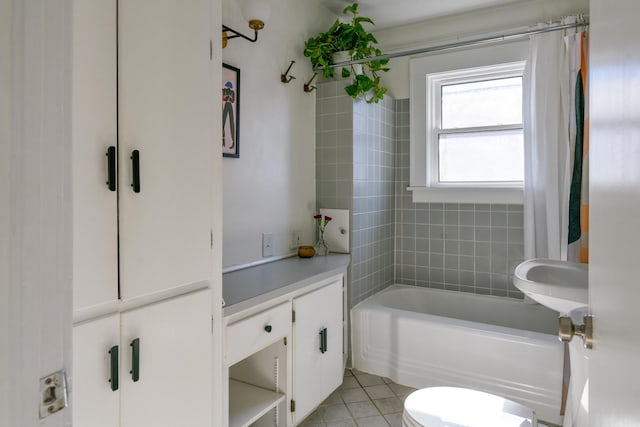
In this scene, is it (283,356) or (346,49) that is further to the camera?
(346,49)

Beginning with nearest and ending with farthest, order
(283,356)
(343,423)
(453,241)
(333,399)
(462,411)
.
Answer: (462,411) < (283,356) < (343,423) < (333,399) < (453,241)

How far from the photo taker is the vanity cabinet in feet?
5.24

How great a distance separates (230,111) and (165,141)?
0.96m

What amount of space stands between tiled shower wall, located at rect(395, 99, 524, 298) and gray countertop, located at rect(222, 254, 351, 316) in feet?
2.98

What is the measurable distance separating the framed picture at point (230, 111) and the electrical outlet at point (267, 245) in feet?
1.71

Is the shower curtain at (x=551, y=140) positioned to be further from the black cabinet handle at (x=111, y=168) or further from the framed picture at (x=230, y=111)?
the black cabinet handle at (x=111, y=168)

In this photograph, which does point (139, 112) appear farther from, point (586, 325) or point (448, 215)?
point (448, 215)

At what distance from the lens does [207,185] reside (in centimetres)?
131

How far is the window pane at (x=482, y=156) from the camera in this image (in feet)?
9.68

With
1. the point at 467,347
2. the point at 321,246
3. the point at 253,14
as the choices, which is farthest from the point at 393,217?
the point at 253,14

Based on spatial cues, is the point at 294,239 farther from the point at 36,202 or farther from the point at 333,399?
the point at 36,202

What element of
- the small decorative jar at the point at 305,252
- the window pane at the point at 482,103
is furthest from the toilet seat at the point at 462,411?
the window pane at the point at 482,103

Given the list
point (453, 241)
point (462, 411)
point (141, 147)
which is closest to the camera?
point (141, 147)

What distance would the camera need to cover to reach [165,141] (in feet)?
3.80
